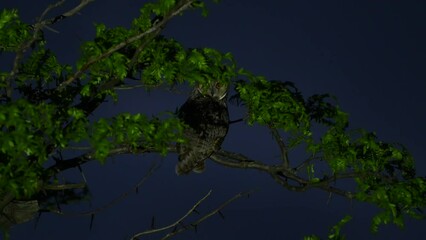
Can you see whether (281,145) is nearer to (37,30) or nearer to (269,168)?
(269,168)

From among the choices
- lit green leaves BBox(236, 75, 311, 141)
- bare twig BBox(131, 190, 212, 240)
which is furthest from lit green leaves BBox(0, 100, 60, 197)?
lit green leaves BBox(236, 75, 311, 141)

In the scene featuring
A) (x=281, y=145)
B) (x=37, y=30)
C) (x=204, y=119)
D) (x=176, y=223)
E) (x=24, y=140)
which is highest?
(x=281, y=145)

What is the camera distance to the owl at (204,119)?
6879mm

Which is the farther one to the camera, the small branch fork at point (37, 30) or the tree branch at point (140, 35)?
the small branch fork at point (37, 30)

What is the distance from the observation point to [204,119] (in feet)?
22.6

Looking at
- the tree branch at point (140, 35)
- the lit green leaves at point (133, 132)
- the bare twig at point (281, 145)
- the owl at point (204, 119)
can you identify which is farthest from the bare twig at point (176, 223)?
the tree branch at point (140, 35)

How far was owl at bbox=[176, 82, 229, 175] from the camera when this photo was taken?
688cm

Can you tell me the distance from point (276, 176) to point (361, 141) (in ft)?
4.40

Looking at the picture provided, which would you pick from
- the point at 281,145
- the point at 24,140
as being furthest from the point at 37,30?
the point at 281,145

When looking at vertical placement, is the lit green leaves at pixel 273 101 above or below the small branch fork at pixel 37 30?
above

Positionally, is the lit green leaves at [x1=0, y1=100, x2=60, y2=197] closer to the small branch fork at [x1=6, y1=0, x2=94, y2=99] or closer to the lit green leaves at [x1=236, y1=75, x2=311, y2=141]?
the small branch fork at [x1=6, y1=0, x2=94, y2=99]

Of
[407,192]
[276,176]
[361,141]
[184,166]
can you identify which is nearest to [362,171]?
[361,141]

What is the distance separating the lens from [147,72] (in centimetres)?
563

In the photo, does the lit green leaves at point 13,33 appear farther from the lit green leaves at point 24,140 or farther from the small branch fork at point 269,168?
the small branch fork at point 269,168
